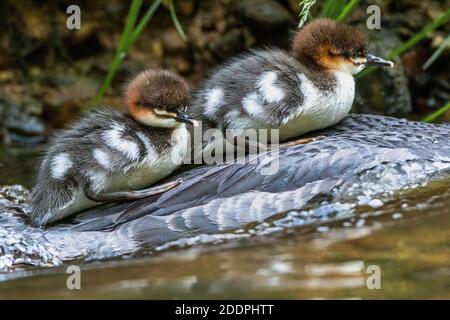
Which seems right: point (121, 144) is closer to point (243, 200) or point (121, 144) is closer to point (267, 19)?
point (243, 200)

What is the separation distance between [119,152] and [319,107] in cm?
87

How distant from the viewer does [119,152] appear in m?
3.51

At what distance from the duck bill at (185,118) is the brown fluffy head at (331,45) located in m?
0.66

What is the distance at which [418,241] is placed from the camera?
9.56 ft

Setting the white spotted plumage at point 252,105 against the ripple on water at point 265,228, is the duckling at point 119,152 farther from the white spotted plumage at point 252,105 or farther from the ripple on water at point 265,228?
the white spotted plumage at point 252,105

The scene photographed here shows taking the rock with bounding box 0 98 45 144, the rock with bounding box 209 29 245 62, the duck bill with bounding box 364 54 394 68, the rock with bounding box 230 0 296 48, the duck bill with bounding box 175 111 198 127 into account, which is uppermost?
the rock with bounding box 230 0 296 48

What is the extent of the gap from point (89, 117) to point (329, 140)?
987 millimetres

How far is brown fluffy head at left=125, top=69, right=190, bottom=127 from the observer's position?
11.7 ft

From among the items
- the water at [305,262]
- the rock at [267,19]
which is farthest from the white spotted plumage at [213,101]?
the rock at [267,19]

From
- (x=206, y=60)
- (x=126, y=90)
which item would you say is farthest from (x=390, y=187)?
(x=206, y=60)

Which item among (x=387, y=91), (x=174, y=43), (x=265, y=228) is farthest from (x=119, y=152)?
(x=174, y=43)

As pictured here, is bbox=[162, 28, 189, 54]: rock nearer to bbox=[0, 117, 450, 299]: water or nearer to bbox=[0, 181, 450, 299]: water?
→ bbox=[0, 117, 450, 299]: water

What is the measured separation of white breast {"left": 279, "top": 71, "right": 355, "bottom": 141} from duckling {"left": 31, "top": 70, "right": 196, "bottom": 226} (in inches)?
19.0

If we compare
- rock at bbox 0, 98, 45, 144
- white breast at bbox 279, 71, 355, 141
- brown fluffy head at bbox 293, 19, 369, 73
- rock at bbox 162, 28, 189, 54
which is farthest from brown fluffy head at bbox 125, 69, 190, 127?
rock at bbox 162, 28, 189, 54
